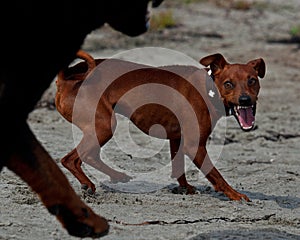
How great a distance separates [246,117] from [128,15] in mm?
2248

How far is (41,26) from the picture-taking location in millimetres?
3170

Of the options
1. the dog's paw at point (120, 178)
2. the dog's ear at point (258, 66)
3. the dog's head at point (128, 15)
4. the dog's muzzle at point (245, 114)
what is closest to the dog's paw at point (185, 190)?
the dog's paw at point (120, 178)

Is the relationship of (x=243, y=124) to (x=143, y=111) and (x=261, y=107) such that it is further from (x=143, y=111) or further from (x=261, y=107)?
(x=261, y=107)

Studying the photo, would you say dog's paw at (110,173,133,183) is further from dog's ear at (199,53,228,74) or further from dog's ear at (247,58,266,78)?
dog's ear at (247,58,266,78)

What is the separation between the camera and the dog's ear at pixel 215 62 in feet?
18.7

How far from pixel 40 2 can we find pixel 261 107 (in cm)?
644

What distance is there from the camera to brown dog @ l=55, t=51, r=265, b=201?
5551mm

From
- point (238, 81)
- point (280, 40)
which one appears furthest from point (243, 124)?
point (280, 40)

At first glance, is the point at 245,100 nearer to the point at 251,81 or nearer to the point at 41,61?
the point at 251,81

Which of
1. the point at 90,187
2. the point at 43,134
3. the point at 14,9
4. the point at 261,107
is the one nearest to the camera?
the point at 14,9

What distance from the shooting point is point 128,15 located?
3479 mm

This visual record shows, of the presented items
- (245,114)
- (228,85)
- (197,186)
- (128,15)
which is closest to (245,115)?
(245,114)

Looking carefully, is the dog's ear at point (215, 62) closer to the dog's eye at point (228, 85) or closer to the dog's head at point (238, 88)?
the dog's head at point (238, 88)

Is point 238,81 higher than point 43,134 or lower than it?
higher
